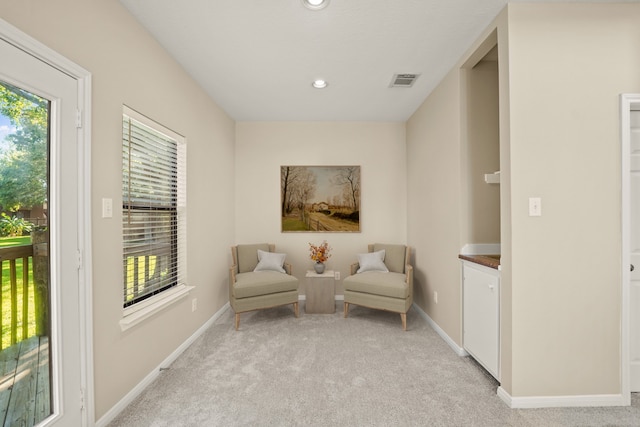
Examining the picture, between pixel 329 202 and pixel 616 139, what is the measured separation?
123 inches

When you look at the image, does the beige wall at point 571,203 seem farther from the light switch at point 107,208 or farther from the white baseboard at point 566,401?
the light switch at point 107,208

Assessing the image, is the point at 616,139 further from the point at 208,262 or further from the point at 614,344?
the point at 208,262

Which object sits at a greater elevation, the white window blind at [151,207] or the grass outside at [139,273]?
the white window blind at [151,207]

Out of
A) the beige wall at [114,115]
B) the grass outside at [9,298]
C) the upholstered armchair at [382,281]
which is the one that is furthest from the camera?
the upholstered armchair at [382,281]

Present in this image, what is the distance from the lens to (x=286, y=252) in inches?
179

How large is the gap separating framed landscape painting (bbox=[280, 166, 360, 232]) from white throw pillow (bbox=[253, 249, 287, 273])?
569mm

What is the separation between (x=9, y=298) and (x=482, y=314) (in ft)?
9.43

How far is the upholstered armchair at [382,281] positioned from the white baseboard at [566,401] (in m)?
1.42

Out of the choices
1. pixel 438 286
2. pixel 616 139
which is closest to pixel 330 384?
pixel 438 286

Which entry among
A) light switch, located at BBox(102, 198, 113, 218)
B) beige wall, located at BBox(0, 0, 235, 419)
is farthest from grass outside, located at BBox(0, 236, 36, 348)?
light switch, located at BBox(102, 198, 113, 218)

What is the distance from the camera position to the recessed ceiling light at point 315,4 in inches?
77.8

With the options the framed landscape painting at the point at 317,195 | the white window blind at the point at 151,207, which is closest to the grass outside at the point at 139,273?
the white window blind at the point at 151,207

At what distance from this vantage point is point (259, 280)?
11.7 feet

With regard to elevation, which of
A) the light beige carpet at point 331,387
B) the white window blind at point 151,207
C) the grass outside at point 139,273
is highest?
the white window blind at point 151,207
